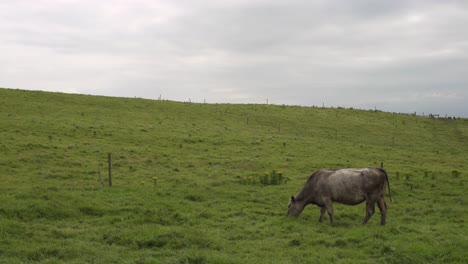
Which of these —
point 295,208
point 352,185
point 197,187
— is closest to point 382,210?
point 352,185

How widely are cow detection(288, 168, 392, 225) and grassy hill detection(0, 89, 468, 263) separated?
0.71m

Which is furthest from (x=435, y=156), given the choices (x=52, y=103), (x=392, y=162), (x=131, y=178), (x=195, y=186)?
(x=52, y=103)

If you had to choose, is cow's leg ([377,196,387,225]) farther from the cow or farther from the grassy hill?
the grassy hill

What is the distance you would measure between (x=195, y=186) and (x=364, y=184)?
9128mm

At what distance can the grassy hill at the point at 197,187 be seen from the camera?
12.1 m

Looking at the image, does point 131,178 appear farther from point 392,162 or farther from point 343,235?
point 392,162

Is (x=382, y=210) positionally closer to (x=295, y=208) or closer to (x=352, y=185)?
(x=352, y=185)

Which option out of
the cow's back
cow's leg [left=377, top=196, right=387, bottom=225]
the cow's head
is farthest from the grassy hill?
the cow's back

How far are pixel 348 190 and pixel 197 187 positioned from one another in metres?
8.41

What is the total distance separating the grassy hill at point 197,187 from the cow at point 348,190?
71 centimetres

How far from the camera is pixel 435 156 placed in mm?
35688

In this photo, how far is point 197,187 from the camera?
70.2ft

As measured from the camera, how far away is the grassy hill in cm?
1214

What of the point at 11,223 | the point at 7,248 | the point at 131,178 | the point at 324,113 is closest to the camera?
the point at 7,248
